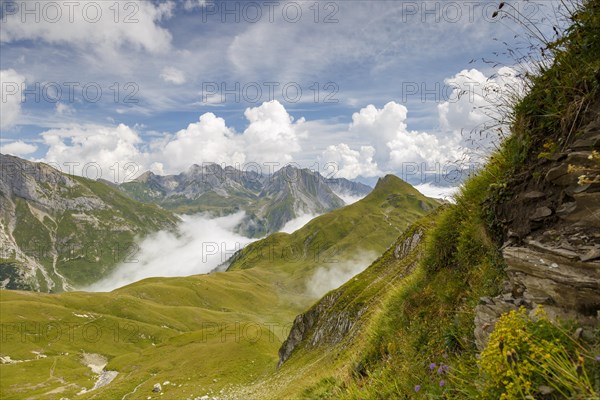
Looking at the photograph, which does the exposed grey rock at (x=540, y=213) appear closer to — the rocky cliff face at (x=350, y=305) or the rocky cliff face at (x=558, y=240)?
the rocky cliff face at (x=558, y=240)

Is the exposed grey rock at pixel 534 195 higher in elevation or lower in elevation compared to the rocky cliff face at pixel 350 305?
higher

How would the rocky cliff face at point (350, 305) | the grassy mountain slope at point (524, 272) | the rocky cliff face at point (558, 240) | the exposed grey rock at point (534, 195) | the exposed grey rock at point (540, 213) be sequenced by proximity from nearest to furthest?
the grassy mountain slope at point (524, 272)
the rocky cliff face at point (558, 240)
the exposed grey rock at point (540, 213)
the exposed grey rock at point (534, 195)
the rocky cliff face at point (350, 305)

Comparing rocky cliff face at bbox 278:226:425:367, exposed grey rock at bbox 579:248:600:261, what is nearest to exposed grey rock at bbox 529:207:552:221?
exposed grey rock at bbox 579:248:600:261

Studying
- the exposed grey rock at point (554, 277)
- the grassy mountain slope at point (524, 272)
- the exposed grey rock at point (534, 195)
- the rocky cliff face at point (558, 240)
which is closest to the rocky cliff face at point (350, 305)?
the grassy mountain slope at point (524, 272)

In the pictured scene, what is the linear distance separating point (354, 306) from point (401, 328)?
3198 cm

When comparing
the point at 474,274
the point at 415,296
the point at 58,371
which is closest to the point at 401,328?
the point at 415,296

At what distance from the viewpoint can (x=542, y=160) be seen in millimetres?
6621

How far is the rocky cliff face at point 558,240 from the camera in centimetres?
498

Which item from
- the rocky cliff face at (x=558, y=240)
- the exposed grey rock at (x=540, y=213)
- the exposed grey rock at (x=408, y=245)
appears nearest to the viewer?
the rocky cliff face at (x=558, y=240)

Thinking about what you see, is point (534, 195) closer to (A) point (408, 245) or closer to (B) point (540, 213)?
(B) point (540, 213)

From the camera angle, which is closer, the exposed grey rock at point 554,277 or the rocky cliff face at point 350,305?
the exposed grey rock at point 554,277

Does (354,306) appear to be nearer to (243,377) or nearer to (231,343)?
(243,377)

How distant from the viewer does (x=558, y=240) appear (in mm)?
5730

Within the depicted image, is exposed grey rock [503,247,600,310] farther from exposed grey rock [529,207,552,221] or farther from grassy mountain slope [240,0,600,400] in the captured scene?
exposed grey rock [529,207,552,221]
